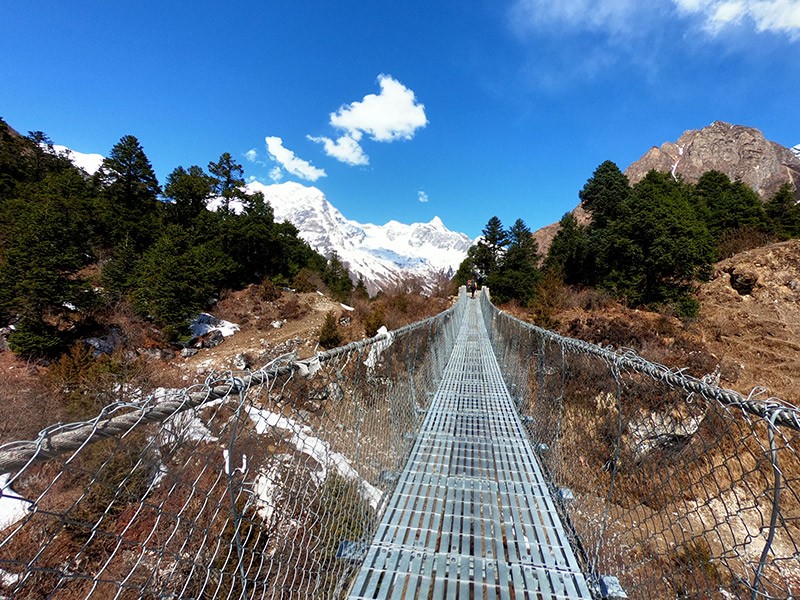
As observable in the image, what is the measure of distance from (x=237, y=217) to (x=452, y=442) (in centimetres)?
1824

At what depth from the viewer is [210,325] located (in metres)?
13.1

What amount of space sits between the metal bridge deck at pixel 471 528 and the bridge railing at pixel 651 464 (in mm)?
189

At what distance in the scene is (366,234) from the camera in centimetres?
19538

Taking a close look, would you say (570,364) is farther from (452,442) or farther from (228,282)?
(228,282)

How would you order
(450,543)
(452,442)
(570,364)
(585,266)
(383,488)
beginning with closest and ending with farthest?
(450,543) < (383,488) < (452,442) < (570,364) < (585,266)

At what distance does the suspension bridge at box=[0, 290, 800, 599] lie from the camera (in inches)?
41.0

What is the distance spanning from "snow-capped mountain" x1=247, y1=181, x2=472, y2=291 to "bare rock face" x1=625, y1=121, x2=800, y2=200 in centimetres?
8474

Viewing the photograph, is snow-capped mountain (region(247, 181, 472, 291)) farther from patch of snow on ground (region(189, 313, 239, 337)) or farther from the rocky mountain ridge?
patch of snow on ground (region(189, 313, 239, 337))

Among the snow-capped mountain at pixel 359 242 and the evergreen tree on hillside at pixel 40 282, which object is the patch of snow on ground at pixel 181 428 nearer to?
the evergreen tree on hillside at pixel 40 282

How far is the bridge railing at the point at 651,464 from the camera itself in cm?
107

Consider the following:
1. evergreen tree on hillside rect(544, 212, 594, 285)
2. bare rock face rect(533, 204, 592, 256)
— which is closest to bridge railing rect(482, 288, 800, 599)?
evergreen tree on hillside rect(544, 212, 594, 285)

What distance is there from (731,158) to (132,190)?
6465 centimetres

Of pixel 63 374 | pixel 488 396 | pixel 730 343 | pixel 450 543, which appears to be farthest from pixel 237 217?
pixel 730 343

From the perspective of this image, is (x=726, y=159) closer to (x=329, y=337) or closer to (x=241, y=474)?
(x=329, y=337)
